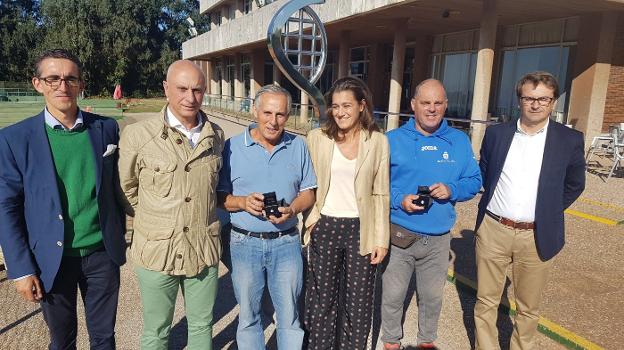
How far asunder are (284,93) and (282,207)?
26.2 inches

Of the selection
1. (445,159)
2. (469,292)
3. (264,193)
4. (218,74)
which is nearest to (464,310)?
(469,292)

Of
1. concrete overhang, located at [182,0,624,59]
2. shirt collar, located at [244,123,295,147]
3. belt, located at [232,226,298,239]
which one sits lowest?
belt, located at [232,226,298,239]

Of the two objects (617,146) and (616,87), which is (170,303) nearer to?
(617,146)

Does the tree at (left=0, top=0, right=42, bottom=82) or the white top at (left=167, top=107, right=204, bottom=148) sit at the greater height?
the tree at (left=0, top=0, right=42, bottom=82)

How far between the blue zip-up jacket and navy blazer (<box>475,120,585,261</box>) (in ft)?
0.72

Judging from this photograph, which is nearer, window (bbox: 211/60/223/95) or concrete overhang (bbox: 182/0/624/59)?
concrete overhang (bbox: 182/0/624/59)

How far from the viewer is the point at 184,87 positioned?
2270mm

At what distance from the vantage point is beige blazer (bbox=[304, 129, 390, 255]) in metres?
2.70

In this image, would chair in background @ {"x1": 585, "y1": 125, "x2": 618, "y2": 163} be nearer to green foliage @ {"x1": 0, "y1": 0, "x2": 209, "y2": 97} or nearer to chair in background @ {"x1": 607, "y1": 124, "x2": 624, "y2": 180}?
chair in background @ {"x1": 607, "y1": 124, "x2": 624, "y2": 180}

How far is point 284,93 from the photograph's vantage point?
2.52m

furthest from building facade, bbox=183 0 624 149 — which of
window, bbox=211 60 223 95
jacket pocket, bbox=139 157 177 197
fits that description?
window, bbox=211 60 223 95

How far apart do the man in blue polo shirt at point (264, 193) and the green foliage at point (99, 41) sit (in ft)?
170

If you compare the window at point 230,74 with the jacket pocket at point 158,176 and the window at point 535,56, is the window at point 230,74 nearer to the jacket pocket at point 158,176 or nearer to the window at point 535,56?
the window at point 535,56

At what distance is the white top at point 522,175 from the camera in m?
2.76
